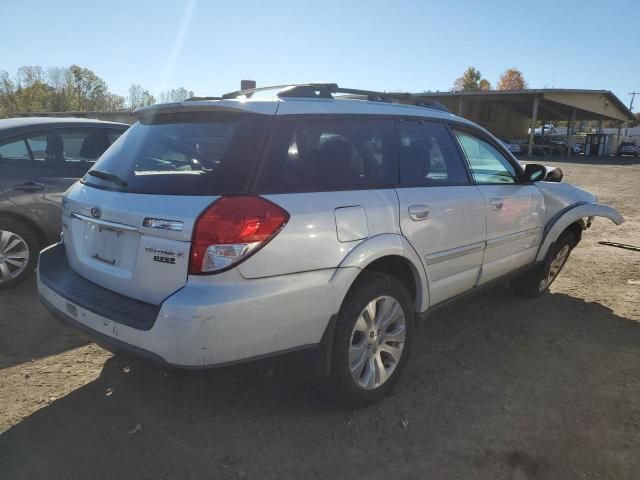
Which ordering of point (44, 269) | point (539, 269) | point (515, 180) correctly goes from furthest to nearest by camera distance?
point (539, 269)
point (515, 180)
point (44, 269)

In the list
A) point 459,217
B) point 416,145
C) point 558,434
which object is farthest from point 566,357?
point 416,145

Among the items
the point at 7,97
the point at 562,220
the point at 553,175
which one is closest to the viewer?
the point at 562,220

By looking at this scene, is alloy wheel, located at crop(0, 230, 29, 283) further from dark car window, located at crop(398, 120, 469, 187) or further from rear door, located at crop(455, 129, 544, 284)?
rear door, located at crop(455, 129, 544, 284)

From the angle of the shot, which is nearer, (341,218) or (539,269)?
(341,218)

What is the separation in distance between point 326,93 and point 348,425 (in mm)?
2002

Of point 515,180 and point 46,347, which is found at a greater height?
point 515,180

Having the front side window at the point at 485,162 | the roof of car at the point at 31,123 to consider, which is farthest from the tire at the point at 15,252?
the front side window at the point at 485,162

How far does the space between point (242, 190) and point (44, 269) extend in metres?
1.64

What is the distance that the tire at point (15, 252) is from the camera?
4.73 m

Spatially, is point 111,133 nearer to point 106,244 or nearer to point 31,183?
point 31,183

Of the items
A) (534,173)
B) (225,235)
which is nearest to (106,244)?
(225,235)

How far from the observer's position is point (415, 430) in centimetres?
284

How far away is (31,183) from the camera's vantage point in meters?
4.85

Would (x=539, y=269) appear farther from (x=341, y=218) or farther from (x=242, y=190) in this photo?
(x=242, y=190)
